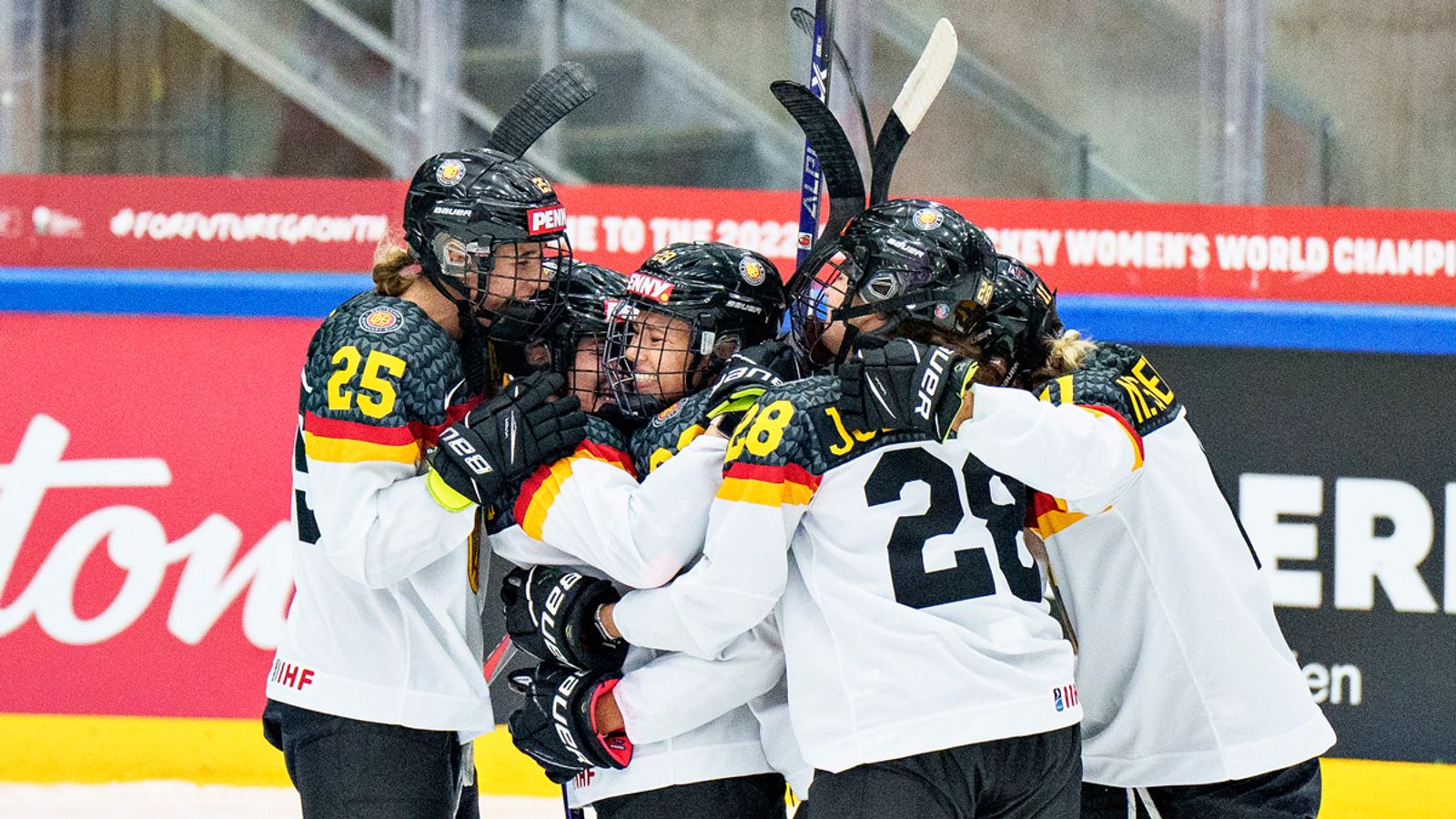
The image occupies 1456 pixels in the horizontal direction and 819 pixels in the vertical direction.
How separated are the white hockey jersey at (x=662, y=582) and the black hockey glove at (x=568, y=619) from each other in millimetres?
27

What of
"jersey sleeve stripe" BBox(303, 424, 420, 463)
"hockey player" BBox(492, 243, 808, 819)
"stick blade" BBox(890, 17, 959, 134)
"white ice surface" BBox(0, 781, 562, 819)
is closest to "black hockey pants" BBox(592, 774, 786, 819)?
"hockey player" BBox(492, 243, 808, 819)

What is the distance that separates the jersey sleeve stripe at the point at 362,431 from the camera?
2.25 metres

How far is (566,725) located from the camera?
2248 millimetres

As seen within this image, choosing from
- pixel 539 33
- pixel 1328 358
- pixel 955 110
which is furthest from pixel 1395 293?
pixel 539 33

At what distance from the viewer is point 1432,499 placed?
3.92 metres

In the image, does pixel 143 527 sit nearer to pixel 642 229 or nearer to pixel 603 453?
pixel 642 229

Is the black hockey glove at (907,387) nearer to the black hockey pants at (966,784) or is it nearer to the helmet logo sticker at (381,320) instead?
the black hockey pants at (966,784)

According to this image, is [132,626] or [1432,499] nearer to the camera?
[1432,499]

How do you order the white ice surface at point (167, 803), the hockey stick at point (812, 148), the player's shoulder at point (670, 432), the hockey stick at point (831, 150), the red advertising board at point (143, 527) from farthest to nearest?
the red advertising board at point (143, 527) → the white ice surface at point (167, 803) → the hockey stick at point (812, 148) → the hockey stick at point (831, 150) → the player's shoulder at point (670, 432)

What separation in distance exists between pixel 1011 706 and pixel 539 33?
2.89 meters

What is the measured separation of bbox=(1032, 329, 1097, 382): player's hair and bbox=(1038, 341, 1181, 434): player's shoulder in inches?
0.4

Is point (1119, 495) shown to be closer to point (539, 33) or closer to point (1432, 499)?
point (1432, 499)

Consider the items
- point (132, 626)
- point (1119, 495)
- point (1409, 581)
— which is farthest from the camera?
point (132, 626)

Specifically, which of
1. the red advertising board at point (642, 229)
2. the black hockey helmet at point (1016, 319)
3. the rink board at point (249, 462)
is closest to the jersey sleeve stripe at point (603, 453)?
the black hockey helmet at point (1016, 319)
